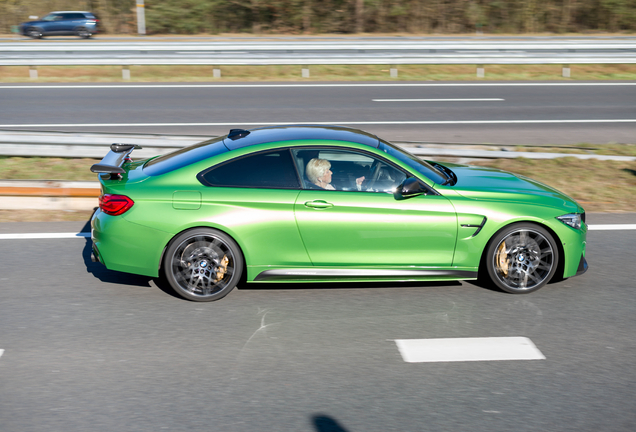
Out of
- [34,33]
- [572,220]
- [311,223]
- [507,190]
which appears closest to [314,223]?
[311,223]

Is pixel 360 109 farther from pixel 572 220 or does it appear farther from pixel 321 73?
pixel 572 220

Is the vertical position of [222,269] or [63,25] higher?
[63,25]

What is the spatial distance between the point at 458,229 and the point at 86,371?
3035 millimetres

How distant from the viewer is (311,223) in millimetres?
5453

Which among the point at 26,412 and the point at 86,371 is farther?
the point at 86,371

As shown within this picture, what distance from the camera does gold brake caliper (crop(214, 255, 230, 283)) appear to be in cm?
549

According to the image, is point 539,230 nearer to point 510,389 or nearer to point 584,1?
point 510,389

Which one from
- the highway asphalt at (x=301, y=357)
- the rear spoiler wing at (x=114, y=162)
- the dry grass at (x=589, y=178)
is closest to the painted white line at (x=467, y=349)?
the highway asphalt at (x=301, y=357)

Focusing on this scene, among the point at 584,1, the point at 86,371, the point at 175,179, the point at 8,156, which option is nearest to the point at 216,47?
the point at 8,156

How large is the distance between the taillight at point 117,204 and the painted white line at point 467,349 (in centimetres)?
240

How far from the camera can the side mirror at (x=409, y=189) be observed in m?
5.42

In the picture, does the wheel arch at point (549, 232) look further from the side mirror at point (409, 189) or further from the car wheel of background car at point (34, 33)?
the car wheel of background car at point (34, 33)

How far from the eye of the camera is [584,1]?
36.1 metres

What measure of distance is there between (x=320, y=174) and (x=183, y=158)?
1205 millimetres
